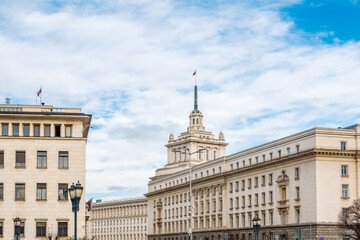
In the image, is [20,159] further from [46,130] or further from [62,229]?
[62,229]

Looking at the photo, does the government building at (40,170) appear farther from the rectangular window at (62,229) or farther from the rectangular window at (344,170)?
the rectangular window at (344,170)

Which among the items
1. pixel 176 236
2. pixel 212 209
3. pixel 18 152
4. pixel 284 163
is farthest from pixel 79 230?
pixel 176 236

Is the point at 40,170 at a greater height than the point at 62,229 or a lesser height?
greater

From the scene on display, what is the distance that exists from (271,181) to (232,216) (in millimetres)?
21831

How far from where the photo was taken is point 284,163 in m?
125

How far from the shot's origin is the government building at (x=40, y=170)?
74.9 m

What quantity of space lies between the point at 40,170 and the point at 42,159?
4.37ft

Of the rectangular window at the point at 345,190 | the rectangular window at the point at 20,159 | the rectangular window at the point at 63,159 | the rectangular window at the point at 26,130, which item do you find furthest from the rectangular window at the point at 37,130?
the rectangular window at the point at 345,190

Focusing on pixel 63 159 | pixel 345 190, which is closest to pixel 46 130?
pixel 63 159

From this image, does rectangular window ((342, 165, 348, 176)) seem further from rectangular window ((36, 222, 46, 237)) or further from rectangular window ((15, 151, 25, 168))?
rectangular window ((15, 151, 25, 168))

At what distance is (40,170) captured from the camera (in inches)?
3004

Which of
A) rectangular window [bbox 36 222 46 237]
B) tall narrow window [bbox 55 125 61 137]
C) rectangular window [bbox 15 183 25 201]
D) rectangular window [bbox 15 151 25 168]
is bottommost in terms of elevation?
rectangular window [bbox 36 222 46 237]

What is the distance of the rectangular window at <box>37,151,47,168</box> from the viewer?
76750 millimetres

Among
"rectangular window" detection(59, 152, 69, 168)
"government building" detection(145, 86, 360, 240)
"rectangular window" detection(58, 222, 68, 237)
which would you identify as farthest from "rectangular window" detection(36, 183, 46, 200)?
"government building" detection(145, 86, 360, 240)
